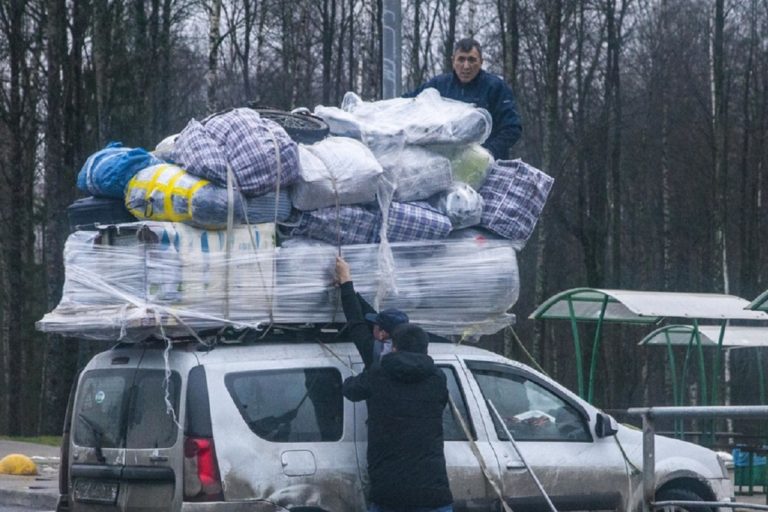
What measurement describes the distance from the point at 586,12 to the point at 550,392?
30.7 meters

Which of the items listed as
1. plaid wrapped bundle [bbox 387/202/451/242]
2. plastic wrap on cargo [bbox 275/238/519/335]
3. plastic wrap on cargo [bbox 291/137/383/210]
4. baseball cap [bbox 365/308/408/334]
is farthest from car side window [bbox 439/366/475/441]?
plastic wrap on cargo [bbox 291/137/383/210]

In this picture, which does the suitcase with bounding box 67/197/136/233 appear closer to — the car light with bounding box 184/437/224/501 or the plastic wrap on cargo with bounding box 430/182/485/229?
the car light with bounding box 184/437/224/501

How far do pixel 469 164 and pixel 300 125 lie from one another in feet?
3.80

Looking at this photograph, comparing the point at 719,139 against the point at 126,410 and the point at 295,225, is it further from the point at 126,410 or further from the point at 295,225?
the point at 126,410

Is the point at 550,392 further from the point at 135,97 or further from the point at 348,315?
the point at 135,97

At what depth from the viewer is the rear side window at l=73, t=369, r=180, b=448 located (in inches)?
304

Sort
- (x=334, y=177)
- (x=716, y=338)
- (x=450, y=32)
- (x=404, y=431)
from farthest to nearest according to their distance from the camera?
(x=450, y=32)
(x=716, y=338)
(x=334, y=177)
(x=404, y=431)

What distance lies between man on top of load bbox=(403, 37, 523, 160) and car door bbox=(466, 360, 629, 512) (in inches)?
73.7

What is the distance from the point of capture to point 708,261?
4291cm

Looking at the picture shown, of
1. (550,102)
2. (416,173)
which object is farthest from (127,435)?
(550,102)

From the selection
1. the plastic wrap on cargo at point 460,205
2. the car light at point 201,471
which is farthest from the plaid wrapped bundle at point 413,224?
the car light at point 201,471

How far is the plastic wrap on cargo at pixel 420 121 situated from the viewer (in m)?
8.80

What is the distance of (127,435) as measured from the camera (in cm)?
797

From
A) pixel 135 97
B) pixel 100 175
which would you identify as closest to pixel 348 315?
pixel 100 175
